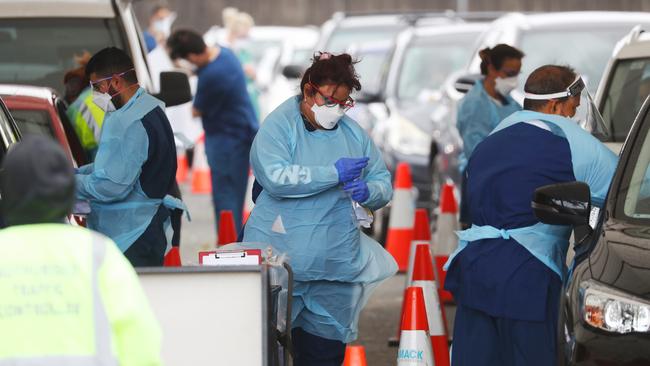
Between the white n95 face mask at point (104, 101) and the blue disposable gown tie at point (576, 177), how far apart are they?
213cm

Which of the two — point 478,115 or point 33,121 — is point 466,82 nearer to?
point 478,115

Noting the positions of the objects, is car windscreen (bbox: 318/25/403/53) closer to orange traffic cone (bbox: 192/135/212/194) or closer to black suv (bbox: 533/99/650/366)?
orange traffic cone (bbox: 192/135/212/194)

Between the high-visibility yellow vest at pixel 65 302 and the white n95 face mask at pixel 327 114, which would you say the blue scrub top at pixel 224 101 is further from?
the high-visibility yellow vest at pixel 65 302

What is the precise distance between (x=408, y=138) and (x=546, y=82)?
28.9ft

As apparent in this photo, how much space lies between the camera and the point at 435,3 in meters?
43.2

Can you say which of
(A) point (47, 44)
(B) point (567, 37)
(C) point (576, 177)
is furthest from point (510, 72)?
(C) point (576, 177)

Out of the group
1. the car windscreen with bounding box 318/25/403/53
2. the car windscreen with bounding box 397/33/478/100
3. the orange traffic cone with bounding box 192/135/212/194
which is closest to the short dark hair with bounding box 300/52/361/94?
the car windscreen with bounding box 397/33/478/100

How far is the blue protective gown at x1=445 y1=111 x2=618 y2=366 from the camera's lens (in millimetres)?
7090

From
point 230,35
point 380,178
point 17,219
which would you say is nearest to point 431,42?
point 230,35

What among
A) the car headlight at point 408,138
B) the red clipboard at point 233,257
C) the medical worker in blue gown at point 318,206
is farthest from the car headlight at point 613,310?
the car headlight at point 408,138

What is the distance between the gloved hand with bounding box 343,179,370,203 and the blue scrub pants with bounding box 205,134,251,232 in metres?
6.75

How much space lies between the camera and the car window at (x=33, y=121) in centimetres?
941

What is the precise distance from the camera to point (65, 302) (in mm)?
4125

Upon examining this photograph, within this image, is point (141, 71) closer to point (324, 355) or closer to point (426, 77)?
point (324, 355)
